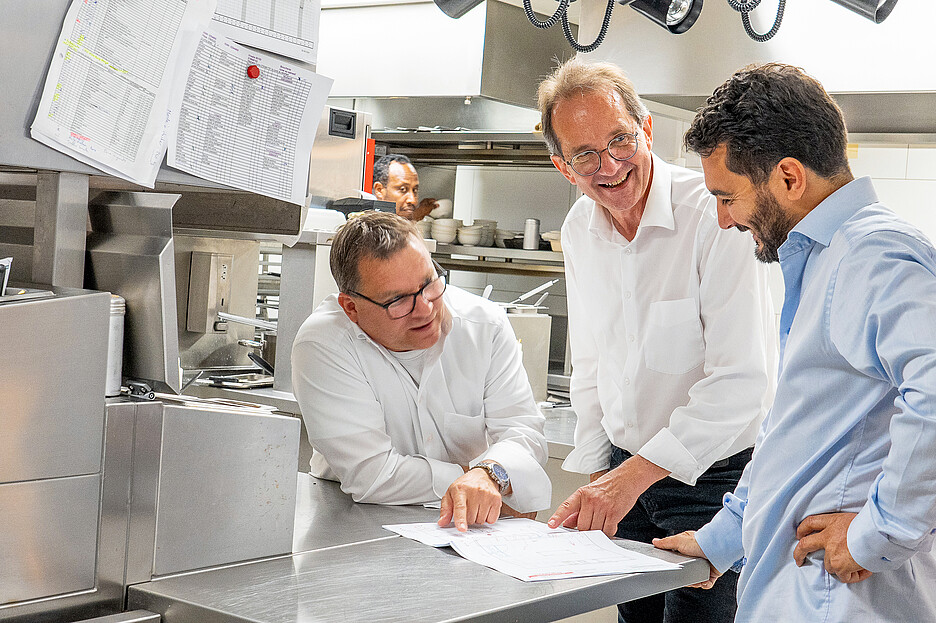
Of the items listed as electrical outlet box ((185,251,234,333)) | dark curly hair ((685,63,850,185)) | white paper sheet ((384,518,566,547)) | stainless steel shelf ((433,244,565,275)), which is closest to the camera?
dark curly hair ((685,63,850,185))

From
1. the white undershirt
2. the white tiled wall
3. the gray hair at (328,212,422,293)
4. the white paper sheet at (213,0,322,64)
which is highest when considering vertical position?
the white tiled wall

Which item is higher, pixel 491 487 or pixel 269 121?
pixel 269 121

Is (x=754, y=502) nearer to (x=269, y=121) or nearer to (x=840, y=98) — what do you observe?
(x=269, y=121)

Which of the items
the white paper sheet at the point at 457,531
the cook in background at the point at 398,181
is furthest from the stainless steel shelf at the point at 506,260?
the white paper sheet at the point at 457,531

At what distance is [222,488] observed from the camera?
4.71 ft

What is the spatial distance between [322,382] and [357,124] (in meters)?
1.39

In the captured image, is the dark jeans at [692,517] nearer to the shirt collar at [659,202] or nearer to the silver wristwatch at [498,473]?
the silver wristwatch at [498,473]

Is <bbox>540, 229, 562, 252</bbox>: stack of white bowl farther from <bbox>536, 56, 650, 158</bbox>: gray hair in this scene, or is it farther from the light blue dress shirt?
the light blue dress shirt

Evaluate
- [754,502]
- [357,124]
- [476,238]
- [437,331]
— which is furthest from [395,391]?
[476,238]

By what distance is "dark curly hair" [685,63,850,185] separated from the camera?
1438 mm

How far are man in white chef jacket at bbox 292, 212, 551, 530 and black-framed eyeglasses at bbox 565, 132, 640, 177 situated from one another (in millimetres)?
393

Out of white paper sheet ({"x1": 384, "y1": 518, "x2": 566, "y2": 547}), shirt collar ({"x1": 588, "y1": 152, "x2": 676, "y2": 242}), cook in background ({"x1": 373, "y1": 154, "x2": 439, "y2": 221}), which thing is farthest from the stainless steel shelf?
white paper sheet ({"x1": 384, "y1": 518, "x2": 566, "y2": 547})

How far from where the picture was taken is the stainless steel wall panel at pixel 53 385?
1180 mm

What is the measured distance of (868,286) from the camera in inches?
50.3
